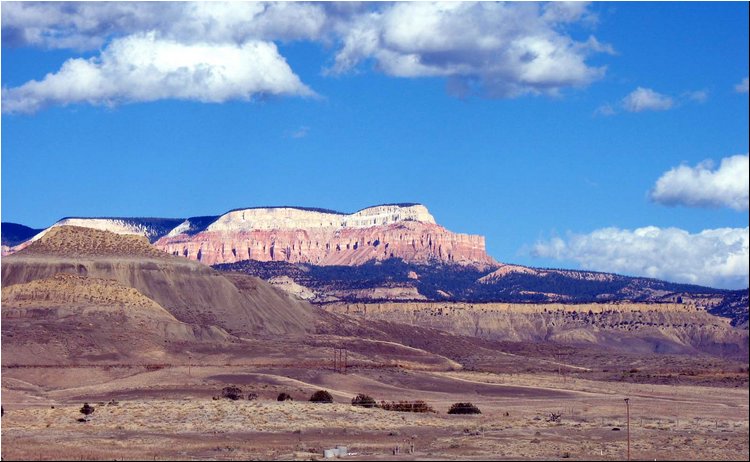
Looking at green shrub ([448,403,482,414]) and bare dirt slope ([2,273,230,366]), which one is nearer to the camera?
green shrub ([448,403,482,414])

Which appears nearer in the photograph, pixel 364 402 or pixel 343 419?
pixel 343 419

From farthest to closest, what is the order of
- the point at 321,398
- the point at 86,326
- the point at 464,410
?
the point at 86,326 < the point at 321,398 < the point at 464,410

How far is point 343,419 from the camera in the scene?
87.6 metres

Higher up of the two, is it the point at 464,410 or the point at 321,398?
the point at 321,398

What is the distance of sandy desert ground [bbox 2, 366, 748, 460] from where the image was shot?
221 ft

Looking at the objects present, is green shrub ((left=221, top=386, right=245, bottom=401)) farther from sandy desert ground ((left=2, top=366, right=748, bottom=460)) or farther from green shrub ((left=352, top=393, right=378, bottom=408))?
green shrub ((left=352, top=393, right=378, bottom=408))

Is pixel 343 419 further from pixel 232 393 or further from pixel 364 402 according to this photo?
pixel 232 393

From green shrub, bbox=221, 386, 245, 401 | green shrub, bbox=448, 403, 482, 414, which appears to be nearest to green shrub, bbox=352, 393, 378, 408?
green shrub, bbox=448, 403, 482, 414

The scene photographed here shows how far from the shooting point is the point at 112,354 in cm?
15338

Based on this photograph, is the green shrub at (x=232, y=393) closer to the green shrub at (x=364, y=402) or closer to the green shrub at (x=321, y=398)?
the green shrub at (x=321, y=398)

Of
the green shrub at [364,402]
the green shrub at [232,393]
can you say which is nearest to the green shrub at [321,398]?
the green shrub at [364,402]

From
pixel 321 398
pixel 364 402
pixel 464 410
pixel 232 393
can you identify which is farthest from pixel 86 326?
pixel 464 410

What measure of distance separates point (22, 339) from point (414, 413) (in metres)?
69.6

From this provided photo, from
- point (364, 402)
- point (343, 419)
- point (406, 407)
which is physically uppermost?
point (364, 402)
